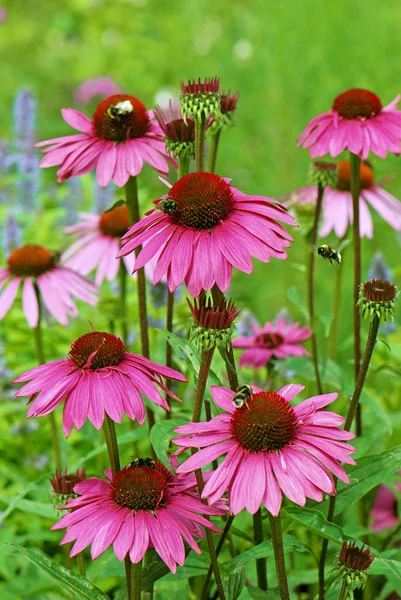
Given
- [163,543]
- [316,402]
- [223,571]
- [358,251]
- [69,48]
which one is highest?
[69,48]

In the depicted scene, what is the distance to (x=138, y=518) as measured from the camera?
849mm

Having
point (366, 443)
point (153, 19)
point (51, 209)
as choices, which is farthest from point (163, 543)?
point (153, 19)

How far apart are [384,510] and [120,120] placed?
93 centimetres

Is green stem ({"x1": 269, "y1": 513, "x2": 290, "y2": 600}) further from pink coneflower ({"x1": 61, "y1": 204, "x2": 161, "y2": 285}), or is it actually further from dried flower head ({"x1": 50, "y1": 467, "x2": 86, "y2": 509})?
pink coneflower ({"x1": 61, "y1": 204, "x2": 161, "y2": 285})

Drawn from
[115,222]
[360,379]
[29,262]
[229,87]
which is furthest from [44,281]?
[229,87]

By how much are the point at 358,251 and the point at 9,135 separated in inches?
125

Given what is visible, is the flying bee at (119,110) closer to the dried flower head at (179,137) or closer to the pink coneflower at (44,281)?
the dried flower head at (179,137)

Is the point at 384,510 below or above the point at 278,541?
below

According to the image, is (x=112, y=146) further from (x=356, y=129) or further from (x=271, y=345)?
(x=271, y=345)

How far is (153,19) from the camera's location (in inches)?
208

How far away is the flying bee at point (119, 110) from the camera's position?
1141mm

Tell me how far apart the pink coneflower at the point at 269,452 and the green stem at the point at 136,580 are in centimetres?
13

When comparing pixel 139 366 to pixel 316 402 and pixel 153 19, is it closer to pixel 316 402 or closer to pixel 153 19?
pixel 316 402

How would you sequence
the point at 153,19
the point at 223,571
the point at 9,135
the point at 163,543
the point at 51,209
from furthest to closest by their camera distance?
1. the point at 153,19
2. the point at 9,135
3. the point at 51,209
4. the point at 223,571
5. the point at 163,543
